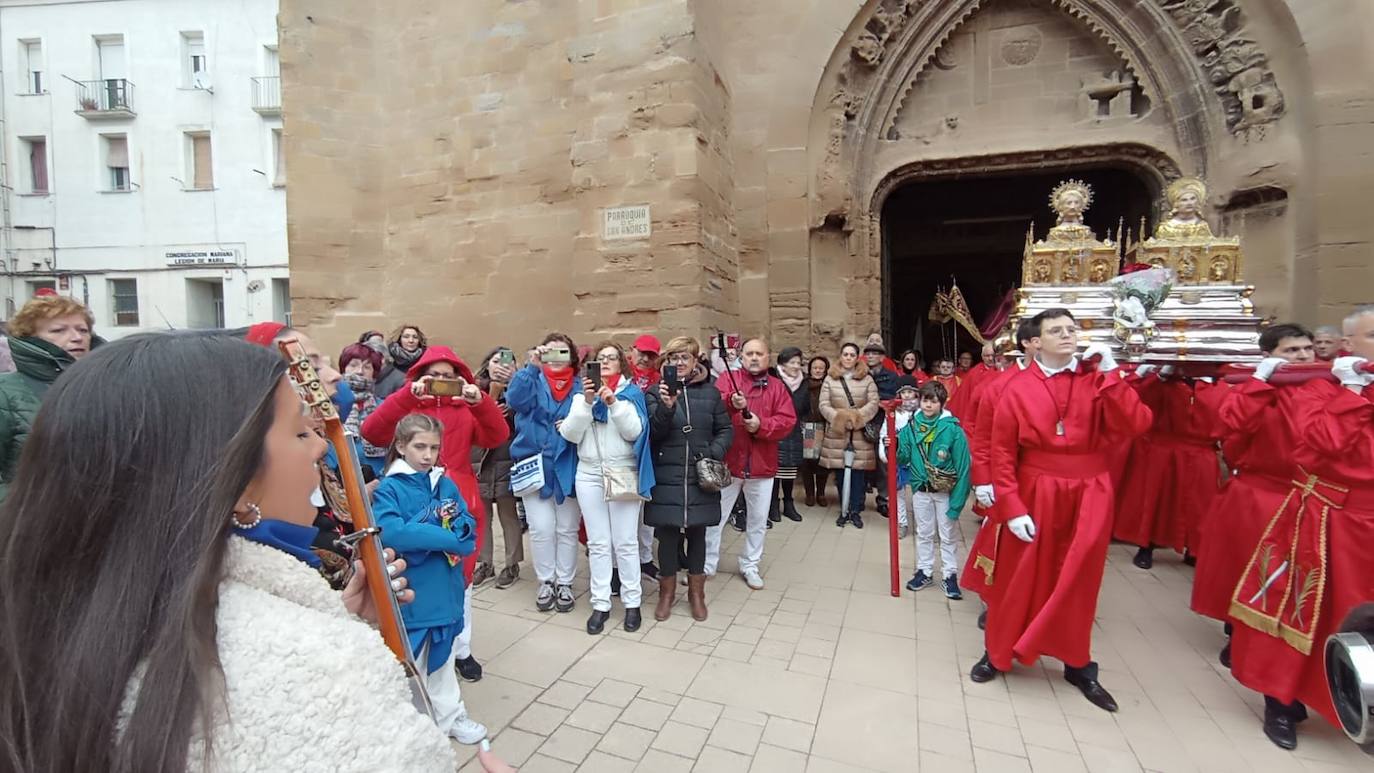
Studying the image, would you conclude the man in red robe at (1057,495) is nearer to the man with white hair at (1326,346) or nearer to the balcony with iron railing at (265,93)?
the man with white hair at (1326,346)

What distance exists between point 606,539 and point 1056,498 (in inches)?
104

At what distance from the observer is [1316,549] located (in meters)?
2.93

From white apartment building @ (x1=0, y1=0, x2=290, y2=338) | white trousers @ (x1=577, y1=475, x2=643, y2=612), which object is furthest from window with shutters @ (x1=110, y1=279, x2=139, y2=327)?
white trousers @ (x1=577, y1=475, x2=643, y2=612)

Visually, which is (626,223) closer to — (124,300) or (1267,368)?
(1267,368)

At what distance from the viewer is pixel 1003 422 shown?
3.38 meters

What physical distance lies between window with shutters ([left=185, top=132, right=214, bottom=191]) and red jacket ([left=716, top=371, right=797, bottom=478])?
2083 cm

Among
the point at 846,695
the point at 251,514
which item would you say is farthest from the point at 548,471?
the point at 251,514

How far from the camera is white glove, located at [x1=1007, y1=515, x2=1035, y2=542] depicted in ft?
10.5

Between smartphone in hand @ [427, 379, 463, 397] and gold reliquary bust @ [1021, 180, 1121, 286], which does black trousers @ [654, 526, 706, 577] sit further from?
gold reliquary bust @ [1021, 180, 1121, 286]

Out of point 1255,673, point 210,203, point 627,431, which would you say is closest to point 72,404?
point 627,431

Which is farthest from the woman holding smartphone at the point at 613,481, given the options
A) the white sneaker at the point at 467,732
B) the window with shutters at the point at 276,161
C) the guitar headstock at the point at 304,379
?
the window with shutters at the point at 276,161

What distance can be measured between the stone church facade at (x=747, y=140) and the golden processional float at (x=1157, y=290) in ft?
8.44

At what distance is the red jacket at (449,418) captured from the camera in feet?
11.5

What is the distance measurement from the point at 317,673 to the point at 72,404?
1.47 ft
